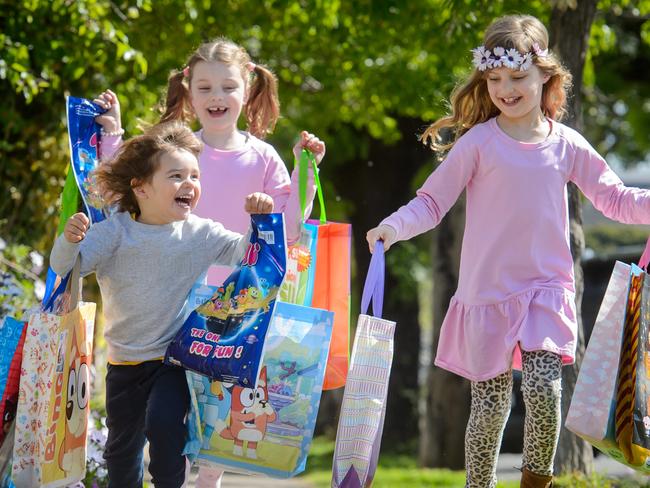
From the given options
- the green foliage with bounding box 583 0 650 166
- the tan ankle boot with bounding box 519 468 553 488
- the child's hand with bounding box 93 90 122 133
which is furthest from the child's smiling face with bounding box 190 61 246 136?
the green foliage with bounding box 583 0 650 166

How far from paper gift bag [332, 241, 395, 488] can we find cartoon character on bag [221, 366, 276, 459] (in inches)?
12.5

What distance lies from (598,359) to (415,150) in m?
10.1

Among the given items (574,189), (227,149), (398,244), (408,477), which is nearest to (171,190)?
(227,149)

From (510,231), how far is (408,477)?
5258 mm

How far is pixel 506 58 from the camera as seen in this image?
13.8 ft

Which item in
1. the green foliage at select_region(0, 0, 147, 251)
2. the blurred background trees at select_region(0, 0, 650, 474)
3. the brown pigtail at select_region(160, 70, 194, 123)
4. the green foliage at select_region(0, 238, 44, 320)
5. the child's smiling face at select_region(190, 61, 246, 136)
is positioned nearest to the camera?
the child's smiling face at select_region(190, 61, 246, 136)

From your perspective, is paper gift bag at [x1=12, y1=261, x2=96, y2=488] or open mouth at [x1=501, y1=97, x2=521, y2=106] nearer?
paper gift bag at [x1=12, y1=261, x2=96, y2=488]

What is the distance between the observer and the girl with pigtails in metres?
4.68

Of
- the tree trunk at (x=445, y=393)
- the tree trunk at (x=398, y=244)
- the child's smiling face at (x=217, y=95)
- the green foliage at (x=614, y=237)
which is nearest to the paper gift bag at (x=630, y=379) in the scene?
the child's smiling face at (x=217, y=95)

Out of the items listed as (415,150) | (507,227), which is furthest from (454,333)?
(415,150)

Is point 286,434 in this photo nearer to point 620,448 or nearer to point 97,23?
point 620,448

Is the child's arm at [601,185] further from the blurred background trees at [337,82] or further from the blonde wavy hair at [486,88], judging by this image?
the blurred background trees at [337,82]

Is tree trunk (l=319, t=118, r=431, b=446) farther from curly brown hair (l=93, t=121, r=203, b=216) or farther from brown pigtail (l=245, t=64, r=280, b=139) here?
curly brown hair (l=93, t=121, r=203, b=216)

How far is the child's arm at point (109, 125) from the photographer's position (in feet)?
15.8
